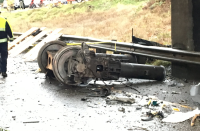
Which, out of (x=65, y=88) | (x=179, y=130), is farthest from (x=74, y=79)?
(x=179, y=130)

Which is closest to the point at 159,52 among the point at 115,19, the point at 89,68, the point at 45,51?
the point at 89,68

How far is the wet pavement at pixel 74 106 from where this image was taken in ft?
13.5

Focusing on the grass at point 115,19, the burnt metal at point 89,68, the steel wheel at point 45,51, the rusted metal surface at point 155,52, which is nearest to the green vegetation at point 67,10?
A: the grass at point 115,19

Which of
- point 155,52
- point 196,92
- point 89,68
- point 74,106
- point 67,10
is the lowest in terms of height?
point 74,106

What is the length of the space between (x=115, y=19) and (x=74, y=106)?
26.9 ft

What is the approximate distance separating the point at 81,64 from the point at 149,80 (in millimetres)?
1863

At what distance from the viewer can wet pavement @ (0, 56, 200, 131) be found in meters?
4.13

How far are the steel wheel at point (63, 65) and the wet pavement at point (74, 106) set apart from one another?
20 cm

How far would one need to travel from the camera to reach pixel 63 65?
21.3 ft

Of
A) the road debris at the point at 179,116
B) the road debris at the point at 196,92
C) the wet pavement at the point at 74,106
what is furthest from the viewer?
the road debris at the point at 196,92

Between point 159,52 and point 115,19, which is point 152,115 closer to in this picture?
point 159,52

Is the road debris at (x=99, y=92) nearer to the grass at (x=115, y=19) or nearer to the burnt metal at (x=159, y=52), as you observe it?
the burnt metal at (x=159, y=52)

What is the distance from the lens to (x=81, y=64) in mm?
6188

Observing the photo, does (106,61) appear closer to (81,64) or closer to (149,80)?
(81,64)
